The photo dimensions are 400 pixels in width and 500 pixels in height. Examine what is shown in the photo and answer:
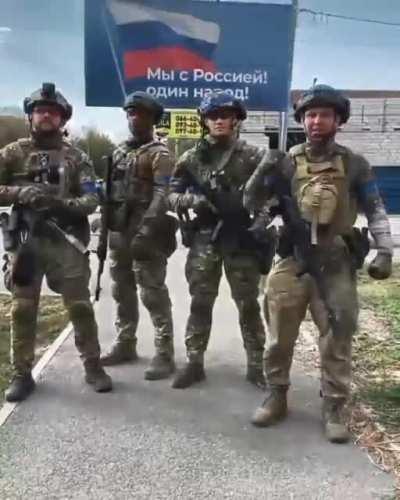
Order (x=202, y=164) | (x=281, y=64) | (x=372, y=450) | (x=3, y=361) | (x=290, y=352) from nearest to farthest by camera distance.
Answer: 1. (x=372, y=450)
2. (x=290, y=352)
3. (x=202, y=164)
4. (x=3, y=361)
5. (x=281, y=64)

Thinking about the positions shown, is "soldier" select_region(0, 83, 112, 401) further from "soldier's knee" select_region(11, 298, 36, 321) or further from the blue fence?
the blue fence

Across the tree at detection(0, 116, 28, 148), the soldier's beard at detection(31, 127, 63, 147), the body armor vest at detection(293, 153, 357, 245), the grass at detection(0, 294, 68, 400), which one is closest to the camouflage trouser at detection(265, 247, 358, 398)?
the body armor vest at detection(293, 153, 357, 245)

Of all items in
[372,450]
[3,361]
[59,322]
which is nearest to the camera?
[372,450]

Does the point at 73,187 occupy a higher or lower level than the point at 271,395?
higher

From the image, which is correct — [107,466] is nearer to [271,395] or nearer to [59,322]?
[271,395]

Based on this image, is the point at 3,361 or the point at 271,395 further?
the point at 3,361

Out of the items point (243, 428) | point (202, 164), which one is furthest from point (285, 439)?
point (202, 164)

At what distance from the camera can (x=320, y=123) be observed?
3.63 meters

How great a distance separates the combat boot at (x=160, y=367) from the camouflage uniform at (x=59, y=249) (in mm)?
403

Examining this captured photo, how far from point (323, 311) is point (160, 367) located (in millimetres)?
1453

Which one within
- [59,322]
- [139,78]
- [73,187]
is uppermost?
[139,78]

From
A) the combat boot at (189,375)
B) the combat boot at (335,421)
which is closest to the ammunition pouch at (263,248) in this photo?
the combat boot at (189,375)

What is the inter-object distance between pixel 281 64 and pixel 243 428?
18.3 ft

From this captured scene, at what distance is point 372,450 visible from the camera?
12.1ft
